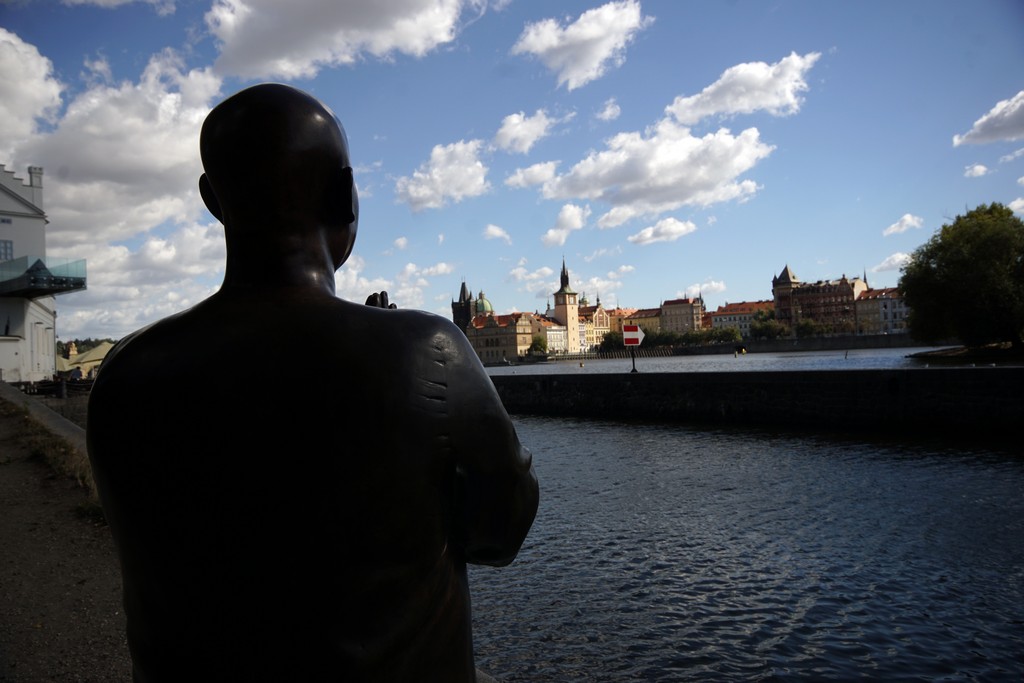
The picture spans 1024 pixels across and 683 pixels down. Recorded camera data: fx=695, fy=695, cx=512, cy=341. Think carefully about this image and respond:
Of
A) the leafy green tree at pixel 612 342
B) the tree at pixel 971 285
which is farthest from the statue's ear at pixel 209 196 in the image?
the leafy green tree at pixel 612 342

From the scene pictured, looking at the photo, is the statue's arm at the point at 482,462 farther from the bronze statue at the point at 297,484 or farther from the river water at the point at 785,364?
the river water at the point at 785,364

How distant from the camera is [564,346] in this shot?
190 metres

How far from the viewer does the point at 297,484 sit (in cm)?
105

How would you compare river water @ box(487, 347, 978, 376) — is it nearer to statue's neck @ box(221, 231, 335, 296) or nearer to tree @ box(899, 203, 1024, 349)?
tree @ box(899, 203, 1024, 349)

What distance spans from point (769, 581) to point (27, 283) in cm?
3571

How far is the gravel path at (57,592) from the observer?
14.5 ft

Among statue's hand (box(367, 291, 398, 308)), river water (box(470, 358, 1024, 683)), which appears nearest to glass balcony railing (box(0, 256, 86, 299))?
river water (box(470, 358, 1024, 683))

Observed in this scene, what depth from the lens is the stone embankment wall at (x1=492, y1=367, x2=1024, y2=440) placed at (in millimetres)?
18688

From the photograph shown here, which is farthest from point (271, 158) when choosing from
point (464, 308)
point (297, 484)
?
point (464, 308)

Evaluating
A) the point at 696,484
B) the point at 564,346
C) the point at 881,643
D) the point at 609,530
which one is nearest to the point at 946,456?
the point at 696,484

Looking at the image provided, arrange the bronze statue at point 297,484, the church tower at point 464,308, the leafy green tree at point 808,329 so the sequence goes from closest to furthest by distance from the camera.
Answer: the bronze statue at point 297,484 < the leafy green tree at point 808,329 < the church tower at point 464,308

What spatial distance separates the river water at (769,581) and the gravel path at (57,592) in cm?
323

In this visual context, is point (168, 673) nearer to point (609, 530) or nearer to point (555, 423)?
point (609, 530)

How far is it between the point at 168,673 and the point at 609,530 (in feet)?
33.0
